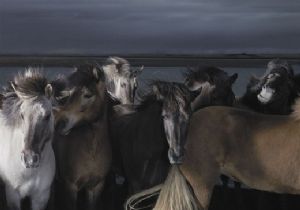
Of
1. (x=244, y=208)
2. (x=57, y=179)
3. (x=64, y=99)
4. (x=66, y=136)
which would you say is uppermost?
(x=64, y=99)

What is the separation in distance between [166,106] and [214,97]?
115 cm

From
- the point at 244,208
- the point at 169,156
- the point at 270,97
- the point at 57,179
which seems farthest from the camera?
the point at 244,208

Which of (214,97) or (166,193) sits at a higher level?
(214,97)

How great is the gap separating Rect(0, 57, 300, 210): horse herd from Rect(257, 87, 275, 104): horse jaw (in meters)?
0.76

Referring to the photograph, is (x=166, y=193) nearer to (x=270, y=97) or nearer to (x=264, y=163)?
(x=264, y=163)

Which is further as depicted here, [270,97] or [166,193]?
[270,97]

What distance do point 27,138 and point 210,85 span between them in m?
1.92

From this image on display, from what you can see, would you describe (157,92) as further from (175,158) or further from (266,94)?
(266,94)

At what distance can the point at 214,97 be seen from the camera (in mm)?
A: 5762

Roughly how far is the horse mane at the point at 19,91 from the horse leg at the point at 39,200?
0.53 metres

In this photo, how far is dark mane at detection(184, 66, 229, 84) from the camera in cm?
576

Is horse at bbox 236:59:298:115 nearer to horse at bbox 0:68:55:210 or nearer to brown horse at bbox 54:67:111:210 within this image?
brown horse at bbox 54:67:111:210

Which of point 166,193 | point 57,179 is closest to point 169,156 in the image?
point 166,193

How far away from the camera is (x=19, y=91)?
4.57m
